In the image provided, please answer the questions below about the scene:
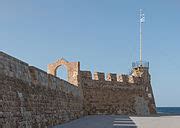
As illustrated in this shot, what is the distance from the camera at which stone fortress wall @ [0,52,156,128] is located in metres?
10.5

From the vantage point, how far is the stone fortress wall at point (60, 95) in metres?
10.5

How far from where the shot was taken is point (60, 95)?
712 inches

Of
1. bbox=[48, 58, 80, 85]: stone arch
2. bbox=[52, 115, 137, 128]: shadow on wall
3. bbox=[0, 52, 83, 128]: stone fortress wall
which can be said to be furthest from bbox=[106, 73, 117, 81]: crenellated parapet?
bbox=[0, 52, 83, 128]: stone fortress wall

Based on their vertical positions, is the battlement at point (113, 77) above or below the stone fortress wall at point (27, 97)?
above

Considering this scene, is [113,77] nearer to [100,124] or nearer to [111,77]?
[111,77]

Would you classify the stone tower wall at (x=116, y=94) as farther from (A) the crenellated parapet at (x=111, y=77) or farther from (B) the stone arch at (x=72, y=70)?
(B) the stone arch at (x=72, y=70)

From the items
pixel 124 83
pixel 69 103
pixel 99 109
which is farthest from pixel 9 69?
pixel 124 83

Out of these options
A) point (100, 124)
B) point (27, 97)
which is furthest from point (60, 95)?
point (27, 97)

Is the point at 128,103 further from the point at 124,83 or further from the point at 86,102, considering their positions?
the point at 86,102

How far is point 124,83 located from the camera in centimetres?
3112

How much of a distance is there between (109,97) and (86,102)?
267 centimetres

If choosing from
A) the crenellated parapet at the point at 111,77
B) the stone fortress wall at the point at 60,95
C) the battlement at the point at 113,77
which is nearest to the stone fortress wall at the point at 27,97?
the stone fortress wall at the point at 60,95

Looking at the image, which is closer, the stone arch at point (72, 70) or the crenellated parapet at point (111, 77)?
the stone arch at point (72, 70)

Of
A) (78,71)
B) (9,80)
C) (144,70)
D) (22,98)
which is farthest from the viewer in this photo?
(144,70)
